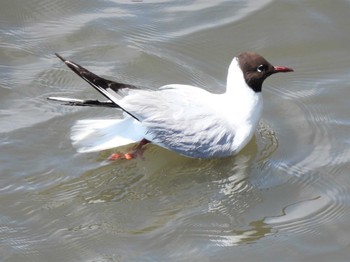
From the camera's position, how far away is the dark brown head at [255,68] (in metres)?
6.92

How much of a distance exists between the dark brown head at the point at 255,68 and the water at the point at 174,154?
0.53 m

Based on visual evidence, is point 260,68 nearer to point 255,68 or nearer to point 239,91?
point 255,68

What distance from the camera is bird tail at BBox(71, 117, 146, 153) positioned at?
6.81m

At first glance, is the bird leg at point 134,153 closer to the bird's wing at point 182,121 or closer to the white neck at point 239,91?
the bird's wing at point 182,121

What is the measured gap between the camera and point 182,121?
6668mm

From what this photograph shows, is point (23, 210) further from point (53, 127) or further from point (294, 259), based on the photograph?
point (294, 259)

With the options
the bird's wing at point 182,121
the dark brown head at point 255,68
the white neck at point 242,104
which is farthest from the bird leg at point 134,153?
the dark brown head at point 255,68

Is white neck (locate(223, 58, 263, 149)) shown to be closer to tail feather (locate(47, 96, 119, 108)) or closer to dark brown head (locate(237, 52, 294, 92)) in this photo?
dark brown head (locate(237, 52, 294, 92))

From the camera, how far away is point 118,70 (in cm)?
781

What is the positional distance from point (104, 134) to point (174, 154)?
57cm

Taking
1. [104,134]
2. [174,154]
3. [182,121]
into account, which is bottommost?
[174,154]

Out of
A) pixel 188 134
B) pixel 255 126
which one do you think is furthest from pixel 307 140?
pixel 188 134

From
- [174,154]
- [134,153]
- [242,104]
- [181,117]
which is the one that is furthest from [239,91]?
[134,153]

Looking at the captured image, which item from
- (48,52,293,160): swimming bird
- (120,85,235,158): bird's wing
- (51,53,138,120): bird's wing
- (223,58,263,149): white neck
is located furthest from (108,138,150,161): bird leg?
(223,58,263,149): white neck
